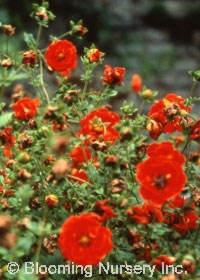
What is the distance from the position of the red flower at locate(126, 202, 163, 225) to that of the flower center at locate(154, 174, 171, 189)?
68 mm

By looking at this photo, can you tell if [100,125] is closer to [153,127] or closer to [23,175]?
[153,127]

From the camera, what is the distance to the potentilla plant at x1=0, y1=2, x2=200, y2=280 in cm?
113

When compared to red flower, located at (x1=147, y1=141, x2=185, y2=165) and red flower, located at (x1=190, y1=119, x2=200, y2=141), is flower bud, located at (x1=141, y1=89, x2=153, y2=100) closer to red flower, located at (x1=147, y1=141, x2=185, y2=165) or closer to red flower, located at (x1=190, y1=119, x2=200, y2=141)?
red flower, located at (x1=190, y1=119, x2=200, y2=141)

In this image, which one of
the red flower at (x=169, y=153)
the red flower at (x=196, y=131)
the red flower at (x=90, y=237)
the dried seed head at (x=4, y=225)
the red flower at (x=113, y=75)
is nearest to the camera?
the dried seed head at (x=4, y=225)

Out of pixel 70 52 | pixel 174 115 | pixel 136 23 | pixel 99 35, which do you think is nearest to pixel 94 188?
pixel 174 115

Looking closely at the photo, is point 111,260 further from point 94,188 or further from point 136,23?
point 136,23

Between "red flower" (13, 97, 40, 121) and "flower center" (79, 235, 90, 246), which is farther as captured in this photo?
"red flower" (13, 97, 40, 121)

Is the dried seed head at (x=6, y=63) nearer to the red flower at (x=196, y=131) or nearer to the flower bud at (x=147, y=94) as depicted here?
the flower bud at (x=147, y=94)

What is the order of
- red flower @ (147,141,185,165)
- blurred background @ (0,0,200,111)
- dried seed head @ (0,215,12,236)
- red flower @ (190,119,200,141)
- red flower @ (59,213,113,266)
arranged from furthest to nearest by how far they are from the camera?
blurred background @ (0,0,200,111)
red flower @ (190,119,200,141)
red flower @ (147,141,185,165)
red flower @ (59,213,113,266)
dried seed head @ (0,215,12,236)

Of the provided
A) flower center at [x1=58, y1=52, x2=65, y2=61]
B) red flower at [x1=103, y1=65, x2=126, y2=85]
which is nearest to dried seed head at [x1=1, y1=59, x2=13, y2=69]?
flower center at [x1=58, y1=52, x2=65, y2=61]

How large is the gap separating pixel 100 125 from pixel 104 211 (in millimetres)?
241

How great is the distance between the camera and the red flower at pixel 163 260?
1193 millimetres

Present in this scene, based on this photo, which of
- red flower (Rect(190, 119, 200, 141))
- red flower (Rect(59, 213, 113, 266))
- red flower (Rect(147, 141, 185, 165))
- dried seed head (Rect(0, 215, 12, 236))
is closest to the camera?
dried seed head (Rect(0, 215, 12, 236))

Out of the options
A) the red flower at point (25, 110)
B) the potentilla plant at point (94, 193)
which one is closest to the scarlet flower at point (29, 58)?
the potentilla plant at point (94, 193)
